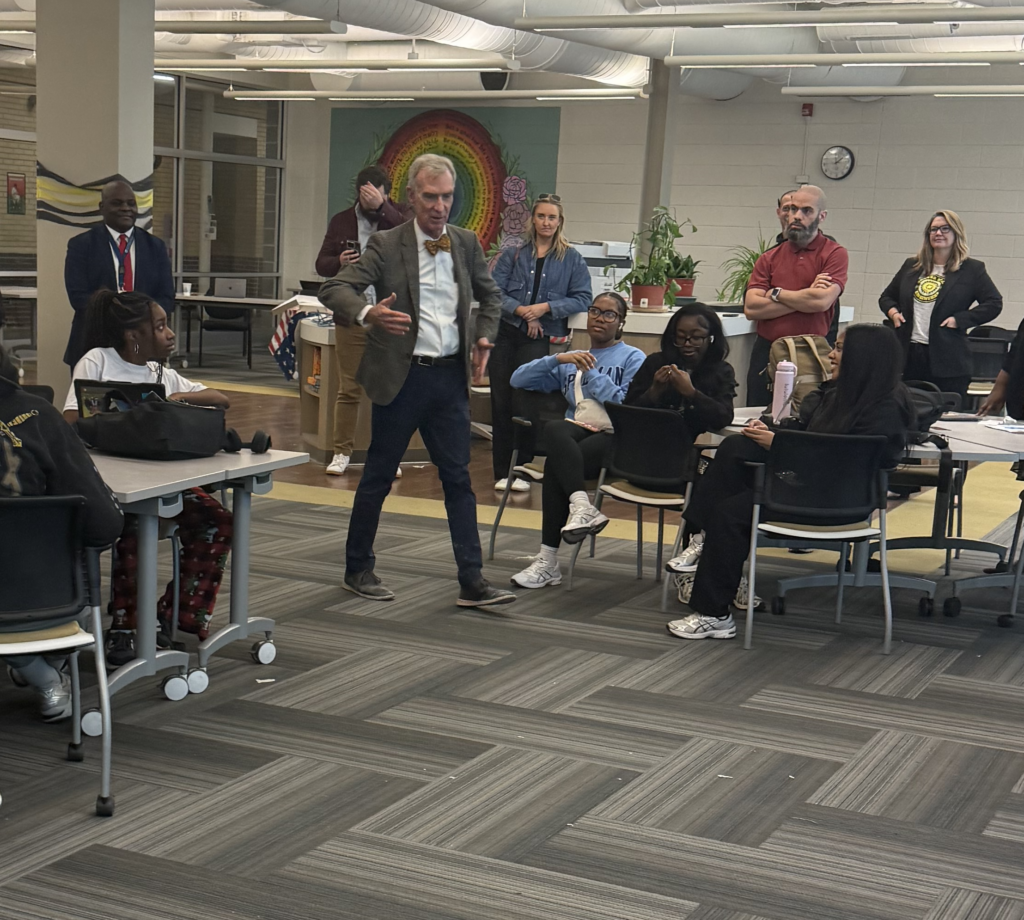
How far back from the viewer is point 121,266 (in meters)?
5.91

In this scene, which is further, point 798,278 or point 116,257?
point 116,257

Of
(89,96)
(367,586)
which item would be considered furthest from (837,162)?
(367,586)

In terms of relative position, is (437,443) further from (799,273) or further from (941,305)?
(941,305)

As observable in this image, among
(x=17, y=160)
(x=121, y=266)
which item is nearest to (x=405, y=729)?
(x=121, y=266)

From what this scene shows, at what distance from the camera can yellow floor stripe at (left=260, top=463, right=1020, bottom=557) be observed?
5.77 meters

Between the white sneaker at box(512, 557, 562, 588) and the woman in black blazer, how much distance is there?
2542 millimetres

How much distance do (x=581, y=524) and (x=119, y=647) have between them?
67.8 inches

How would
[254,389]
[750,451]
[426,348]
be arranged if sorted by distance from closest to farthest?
[750,451]
[426,348]
[254,389]

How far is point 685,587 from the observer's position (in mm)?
4797

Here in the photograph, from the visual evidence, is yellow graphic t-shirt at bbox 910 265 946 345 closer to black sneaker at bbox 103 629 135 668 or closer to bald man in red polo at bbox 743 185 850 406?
bald man in red polo at bbox 743 185 850 406

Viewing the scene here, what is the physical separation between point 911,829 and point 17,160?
1159 centimetres

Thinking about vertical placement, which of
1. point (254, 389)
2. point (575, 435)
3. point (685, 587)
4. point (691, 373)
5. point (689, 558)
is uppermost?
point (691, 373)

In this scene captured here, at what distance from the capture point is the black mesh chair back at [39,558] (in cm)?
261

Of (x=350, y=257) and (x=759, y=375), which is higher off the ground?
(x=350, y=257)
